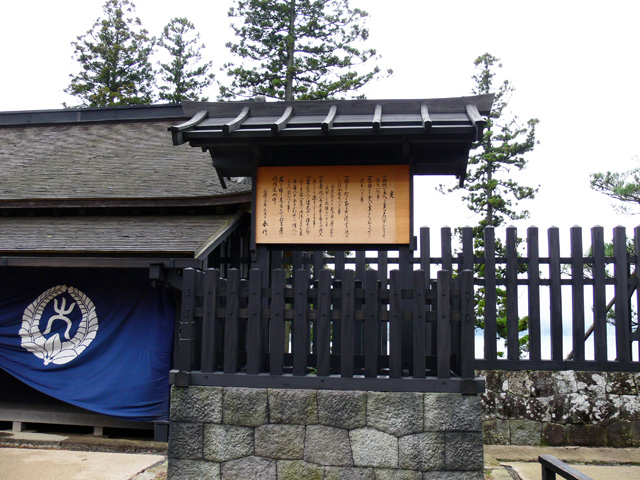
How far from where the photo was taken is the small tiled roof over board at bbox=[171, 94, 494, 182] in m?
5.29

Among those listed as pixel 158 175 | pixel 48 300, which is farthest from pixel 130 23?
pixel 48 300

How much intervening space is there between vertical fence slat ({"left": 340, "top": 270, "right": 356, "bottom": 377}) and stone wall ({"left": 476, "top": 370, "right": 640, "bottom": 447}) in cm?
343

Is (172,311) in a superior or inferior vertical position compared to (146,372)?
superior

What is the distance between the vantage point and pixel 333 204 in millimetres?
5871

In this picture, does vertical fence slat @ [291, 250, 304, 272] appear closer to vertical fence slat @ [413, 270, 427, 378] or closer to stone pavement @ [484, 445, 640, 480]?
vertical fence slat @ [413, 270, 427, 378]

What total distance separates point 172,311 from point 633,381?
6.32 meters

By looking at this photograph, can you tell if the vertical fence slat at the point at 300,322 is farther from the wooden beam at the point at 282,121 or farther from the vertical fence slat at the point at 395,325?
the wooden beam at the point at 282,121

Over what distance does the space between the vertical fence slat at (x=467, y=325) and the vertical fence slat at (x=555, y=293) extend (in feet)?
10.0

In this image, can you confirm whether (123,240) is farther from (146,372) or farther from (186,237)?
(146,372)

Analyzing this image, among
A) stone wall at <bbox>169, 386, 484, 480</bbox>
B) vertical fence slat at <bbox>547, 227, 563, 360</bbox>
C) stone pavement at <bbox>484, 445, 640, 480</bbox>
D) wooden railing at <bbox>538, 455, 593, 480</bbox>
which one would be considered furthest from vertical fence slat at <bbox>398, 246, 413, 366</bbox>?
vertical fence slat at <bbox>547, 227, 563, 360</bbox>

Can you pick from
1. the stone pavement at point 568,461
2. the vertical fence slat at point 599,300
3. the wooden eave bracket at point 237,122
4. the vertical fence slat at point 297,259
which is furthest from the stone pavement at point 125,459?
the wooden eave bracket at point 237,122

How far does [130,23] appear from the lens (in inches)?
901

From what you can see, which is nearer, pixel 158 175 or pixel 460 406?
pixel 460 406

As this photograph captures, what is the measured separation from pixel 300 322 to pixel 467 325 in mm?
1485
